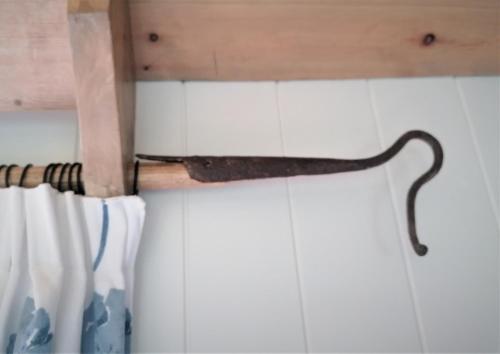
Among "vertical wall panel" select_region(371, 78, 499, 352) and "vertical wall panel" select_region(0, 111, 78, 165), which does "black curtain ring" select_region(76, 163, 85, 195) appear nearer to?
"vertical wall panel" select_region(0, 111, 78, 165)

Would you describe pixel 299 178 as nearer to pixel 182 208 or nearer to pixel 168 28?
pixel 182 208

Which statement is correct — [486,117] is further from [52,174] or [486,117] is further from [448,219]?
[52,174]

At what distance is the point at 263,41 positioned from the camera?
61cm

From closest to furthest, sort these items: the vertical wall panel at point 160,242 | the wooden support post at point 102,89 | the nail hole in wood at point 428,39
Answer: the wooden support post at point 102,89
the vertical wall panel at point 160,242
the nail hole in wood at point 428,39

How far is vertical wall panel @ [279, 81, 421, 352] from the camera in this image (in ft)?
1.75

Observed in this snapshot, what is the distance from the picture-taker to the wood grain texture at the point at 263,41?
505mm

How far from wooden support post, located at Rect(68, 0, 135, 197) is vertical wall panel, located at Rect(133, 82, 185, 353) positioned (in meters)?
0.07

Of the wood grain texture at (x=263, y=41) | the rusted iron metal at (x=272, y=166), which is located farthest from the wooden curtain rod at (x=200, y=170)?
the wood grain texture at (x=263, y=41)

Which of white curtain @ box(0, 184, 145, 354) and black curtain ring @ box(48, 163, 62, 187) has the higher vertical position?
black curtain ring @ box(48, 163, 62, 187)

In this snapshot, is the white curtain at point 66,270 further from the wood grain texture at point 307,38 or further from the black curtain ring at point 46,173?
the wood grain texture at point 307,38

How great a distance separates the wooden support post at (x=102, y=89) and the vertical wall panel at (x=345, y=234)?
0.24m

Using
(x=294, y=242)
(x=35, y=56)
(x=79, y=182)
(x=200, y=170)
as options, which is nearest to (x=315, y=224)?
(x=294, y=242)

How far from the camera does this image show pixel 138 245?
52 centimetres

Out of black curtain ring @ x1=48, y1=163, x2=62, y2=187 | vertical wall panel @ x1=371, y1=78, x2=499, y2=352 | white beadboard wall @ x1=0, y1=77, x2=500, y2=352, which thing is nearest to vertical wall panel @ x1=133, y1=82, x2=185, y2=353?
white beadboard wall @ x1=0, y1=77, x2=500, y2=352
